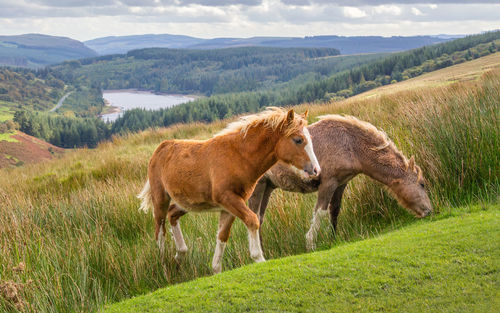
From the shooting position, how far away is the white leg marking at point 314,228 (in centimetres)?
624

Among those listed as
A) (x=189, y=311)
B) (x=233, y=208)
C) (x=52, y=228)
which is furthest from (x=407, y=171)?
(x=52, y=228)

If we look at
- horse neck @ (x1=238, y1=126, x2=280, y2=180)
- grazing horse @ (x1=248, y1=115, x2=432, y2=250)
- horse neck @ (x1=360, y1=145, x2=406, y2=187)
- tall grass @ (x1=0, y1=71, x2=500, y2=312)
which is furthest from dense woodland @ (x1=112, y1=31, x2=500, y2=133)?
horse neck @ (x1=238, y1=126, x2=280, y2=180)

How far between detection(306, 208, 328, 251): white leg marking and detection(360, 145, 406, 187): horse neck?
0.95 m

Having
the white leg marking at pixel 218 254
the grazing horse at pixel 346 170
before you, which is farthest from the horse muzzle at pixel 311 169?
the grazing horse at pixel 346 170

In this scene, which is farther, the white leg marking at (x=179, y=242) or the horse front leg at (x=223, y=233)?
the white leg marking at (x=179, y=242)

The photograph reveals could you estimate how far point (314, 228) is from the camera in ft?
20.9

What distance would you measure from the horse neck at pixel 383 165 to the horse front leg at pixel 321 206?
2.06 ft

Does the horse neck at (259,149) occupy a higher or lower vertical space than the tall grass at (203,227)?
higher

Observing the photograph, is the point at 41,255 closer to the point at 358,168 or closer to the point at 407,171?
the point at 358,168

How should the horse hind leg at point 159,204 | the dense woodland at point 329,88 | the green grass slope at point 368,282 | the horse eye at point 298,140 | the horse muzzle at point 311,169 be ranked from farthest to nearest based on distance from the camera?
the dense woodland at point 329,88 < the horse hind leg at point 159,204 < the horse eye at point 298,140 < the horse muzzle at point 311,169 < the green grass slope at point 368,282

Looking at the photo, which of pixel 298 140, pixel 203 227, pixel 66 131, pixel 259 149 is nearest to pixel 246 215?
pixel 259 149

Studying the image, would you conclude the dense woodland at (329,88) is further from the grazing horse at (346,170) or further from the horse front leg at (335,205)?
the grazing horse at (346,170)

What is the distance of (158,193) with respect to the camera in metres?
5.49

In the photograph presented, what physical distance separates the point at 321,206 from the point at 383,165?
1.17 m
